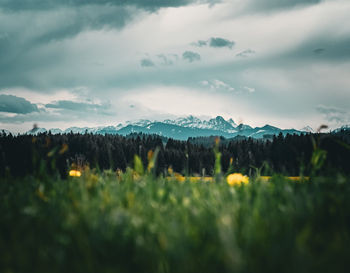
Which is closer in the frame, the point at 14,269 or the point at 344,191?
the point at 14,269

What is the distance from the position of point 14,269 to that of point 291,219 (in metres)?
2.62

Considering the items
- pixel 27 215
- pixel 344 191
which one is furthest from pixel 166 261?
pixel 344 191

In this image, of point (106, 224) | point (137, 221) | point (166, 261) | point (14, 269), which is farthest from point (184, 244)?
point (14, 269)

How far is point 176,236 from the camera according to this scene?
2201mm

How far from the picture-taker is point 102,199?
3.41 m

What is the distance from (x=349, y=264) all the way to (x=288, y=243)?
45 centimetres

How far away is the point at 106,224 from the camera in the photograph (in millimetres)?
2518

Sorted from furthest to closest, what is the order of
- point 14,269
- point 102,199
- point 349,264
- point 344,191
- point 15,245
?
point 344,191, point 102,199, point 15,245, point 14,269, point 349,264

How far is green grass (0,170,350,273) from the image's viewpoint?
1.99 meters

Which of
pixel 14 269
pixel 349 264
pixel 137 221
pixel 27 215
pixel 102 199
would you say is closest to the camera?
pixel 349 264

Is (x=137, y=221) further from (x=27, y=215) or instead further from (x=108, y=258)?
(x=27, y=215)

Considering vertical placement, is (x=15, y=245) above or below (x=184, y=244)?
below

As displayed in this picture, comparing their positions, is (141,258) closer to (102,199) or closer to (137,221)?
(137,221)

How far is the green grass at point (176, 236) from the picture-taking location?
1987 mm
